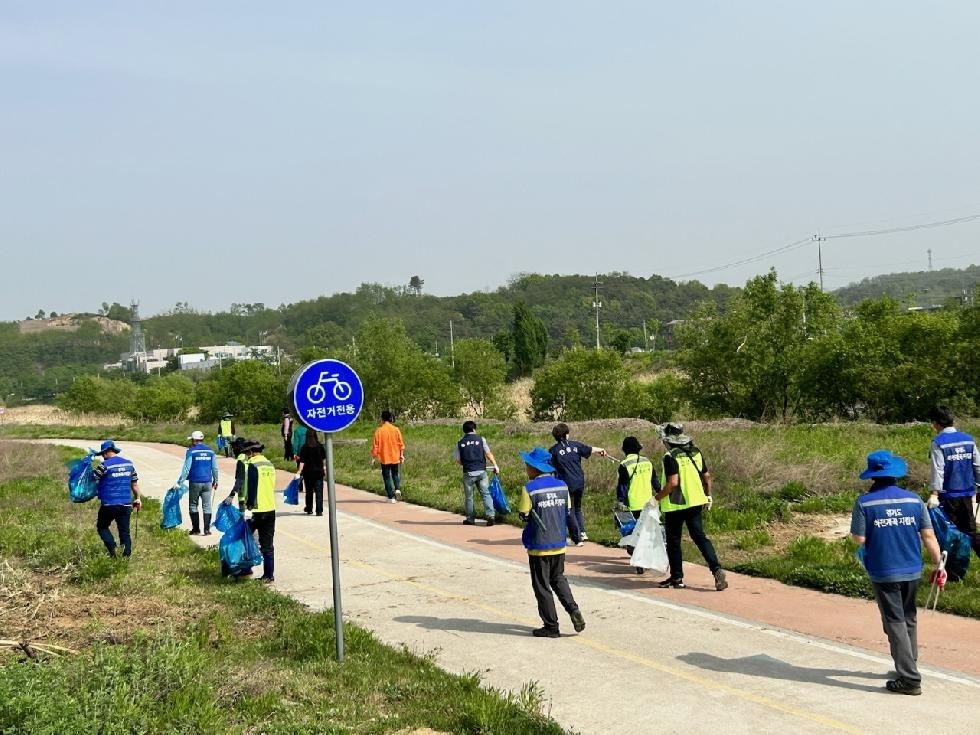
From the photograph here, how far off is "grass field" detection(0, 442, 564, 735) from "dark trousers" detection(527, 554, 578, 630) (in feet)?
4.23

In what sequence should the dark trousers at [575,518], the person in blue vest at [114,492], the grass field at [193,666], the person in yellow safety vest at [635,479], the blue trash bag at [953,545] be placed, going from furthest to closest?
the dark trousers at [575,518], the person in blue vest at [114,492], the person in yellow safety vest at [635,479], the blue trash bag at [953,545], the grass field at [193,666]

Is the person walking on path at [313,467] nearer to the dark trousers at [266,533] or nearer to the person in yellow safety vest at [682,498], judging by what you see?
the dark trousers at [266,533]

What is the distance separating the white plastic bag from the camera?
1055 cm

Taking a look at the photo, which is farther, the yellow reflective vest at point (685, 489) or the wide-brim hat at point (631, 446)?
the wide-brim hat at point (631, 446)

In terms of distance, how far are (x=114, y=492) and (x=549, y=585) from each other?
6754mm

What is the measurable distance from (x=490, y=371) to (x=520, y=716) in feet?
170

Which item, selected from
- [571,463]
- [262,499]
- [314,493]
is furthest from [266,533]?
[314,493]

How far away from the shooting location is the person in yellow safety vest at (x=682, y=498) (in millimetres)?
10258

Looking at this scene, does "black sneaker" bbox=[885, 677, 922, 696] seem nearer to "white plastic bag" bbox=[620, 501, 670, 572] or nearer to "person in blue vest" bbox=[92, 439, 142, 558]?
"white plastic bag" bbox=[620, 501, 670, 572]

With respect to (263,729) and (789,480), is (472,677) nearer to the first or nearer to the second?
(263,729)

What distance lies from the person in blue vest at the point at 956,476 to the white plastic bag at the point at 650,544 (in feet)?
9.72

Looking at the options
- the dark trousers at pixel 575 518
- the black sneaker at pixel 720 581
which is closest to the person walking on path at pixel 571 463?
the dark trousers at pixel 575 518

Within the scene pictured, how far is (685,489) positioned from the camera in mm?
10258

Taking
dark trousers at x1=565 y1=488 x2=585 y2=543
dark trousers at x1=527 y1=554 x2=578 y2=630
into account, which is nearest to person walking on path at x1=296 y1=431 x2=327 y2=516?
dark trousers at x1=565 y1=488 x2=585 y2=543
